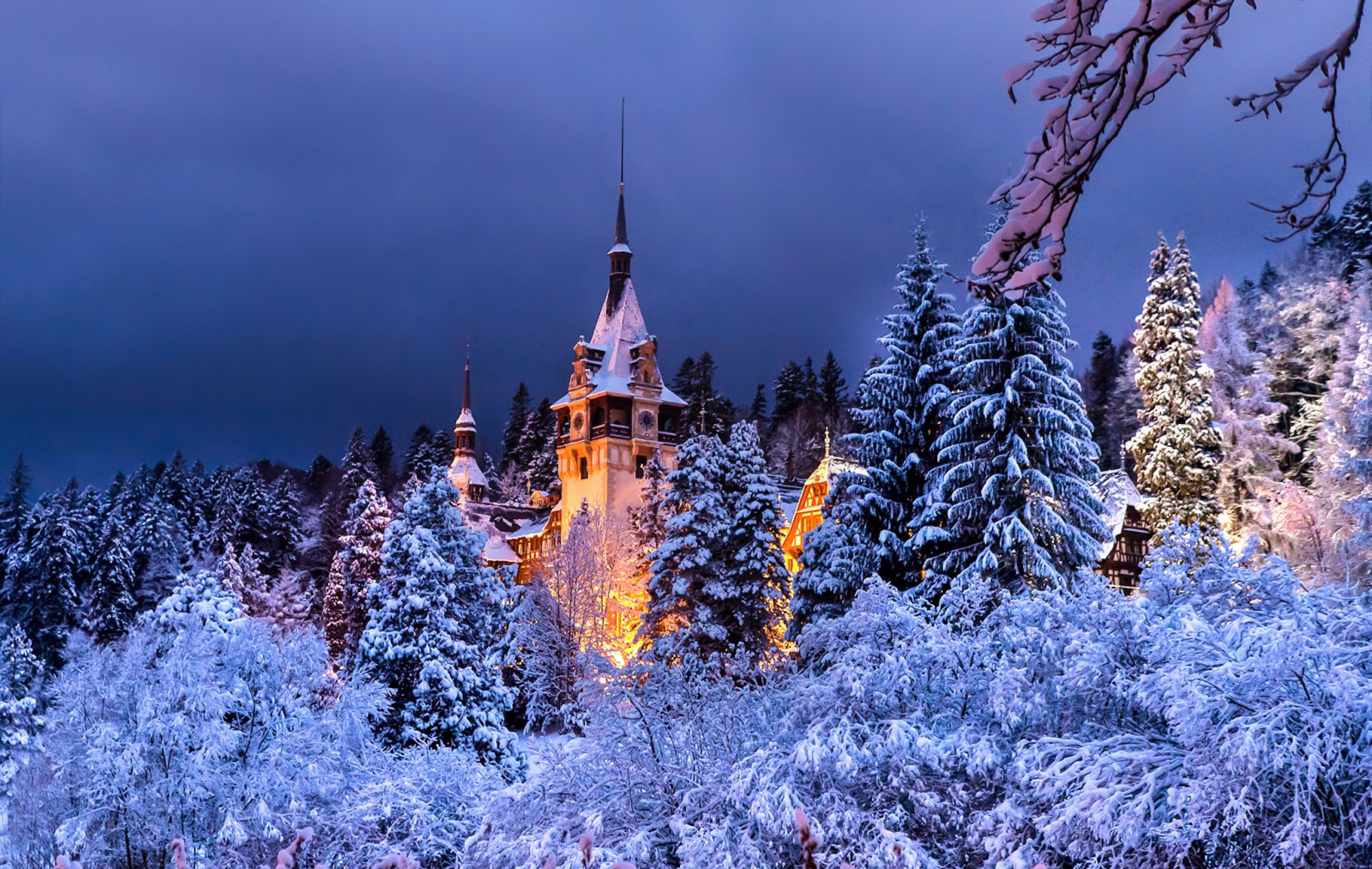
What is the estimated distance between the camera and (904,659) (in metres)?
14.5

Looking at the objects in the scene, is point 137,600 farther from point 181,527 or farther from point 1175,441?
point 1175,441

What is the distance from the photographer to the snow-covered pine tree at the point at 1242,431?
36719mm

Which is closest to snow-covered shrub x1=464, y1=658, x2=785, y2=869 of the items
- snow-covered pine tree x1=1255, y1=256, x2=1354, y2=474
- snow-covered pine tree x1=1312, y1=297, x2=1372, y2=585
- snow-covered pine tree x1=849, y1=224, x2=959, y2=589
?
snow-covered pine tree x1=849, y1=224, x2=959, y2=589

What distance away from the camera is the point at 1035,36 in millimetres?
3732

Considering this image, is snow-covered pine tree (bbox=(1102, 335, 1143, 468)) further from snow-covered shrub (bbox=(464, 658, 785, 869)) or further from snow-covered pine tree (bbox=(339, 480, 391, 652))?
snow-covered shrub (bbox=(464, 658, 785, 869))

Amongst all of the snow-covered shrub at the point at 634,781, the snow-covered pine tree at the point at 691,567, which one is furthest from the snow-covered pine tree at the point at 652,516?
the snow-covered shrub at the point at 634,781

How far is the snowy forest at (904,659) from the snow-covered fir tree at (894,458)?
10 centimetres

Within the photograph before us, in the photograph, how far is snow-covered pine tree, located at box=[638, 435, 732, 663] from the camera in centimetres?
3005

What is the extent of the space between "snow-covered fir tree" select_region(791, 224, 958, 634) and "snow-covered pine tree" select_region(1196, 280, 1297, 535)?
14122 millimetres

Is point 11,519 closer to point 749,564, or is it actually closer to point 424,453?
point 424,453

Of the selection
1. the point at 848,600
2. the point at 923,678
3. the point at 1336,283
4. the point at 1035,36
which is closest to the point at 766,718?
the point at 923,678

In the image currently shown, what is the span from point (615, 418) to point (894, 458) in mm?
35920

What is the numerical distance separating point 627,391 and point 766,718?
4589 cm

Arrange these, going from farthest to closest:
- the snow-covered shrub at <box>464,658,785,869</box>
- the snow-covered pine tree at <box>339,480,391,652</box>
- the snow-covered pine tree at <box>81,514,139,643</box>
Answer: the snow-covered pine tree at <box>81,514,139,643</box>, the snow-covered pine tree at <box>339,480,391,652</box>, the snow-covered shrub at <box>464,658,785,869</box>
